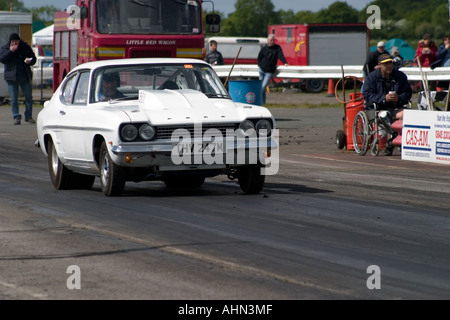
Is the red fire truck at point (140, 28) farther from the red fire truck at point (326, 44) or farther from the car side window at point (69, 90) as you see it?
the red fire truck at point (326, 44)

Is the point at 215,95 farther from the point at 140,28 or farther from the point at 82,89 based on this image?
the point at 140,28

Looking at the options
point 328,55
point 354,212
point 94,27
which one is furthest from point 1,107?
point 354,212

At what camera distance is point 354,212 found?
404 inches

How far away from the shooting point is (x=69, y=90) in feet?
41.9

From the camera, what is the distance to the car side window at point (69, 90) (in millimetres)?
12578

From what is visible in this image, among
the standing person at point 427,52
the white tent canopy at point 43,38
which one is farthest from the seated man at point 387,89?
the white tent canopy at point 43,38

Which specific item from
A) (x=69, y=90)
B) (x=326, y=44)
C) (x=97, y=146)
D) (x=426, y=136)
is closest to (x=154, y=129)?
(x=97, y=146)

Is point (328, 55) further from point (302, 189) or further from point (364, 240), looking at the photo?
point (364, 240)

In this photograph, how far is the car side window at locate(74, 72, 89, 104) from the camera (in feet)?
39.9

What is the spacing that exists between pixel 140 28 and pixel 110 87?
10252 millimetres

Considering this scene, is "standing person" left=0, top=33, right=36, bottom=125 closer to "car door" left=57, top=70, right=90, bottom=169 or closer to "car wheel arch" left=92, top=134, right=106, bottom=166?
"car door" left=57, top=70, right=90, bottom=169

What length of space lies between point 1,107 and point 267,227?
1003 inches

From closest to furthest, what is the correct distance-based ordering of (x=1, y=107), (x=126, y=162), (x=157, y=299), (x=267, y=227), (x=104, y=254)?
(x=157, y=299) → (x=104, y=254) → (x=267, y=227) → (x=126, y=162) → (x=1, y=107)

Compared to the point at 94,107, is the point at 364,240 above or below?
below
